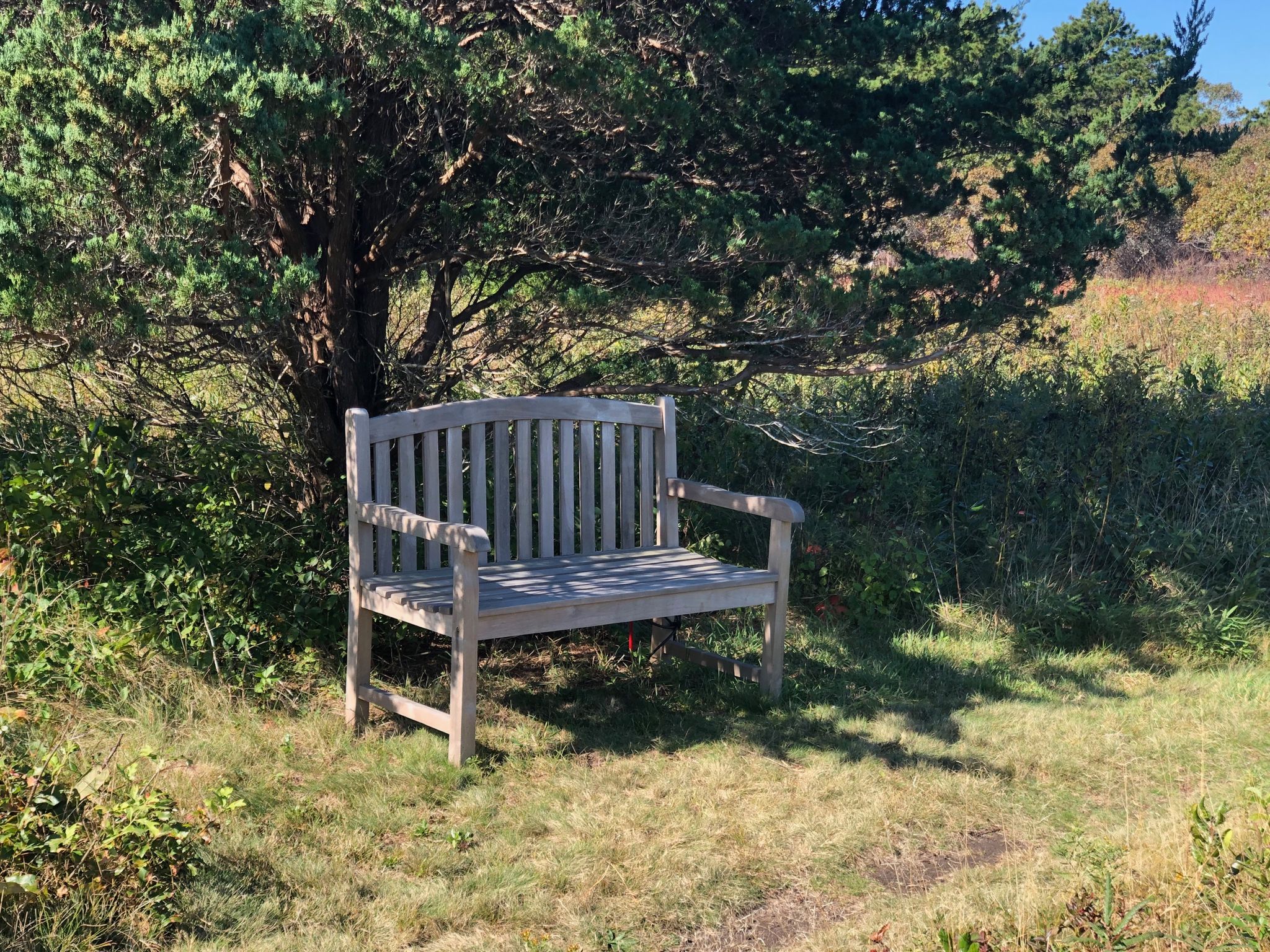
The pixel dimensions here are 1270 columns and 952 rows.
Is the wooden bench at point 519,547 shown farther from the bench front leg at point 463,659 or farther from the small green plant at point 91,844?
the small green plant at point 91,844

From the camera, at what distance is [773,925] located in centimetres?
311

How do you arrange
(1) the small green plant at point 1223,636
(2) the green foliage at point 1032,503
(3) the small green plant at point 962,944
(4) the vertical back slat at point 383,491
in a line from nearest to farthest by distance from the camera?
(3) the small green plant at point 962,944 < (4) the vertical back slat at point 383,491 < (1) the small green plant at point 1223,636 < (2) the green foliage at point 1032,503

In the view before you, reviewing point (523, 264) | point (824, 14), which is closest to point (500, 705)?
point (523, 264)

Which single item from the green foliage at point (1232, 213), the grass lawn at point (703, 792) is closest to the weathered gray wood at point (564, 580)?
the grass lawn at point (703, 792)

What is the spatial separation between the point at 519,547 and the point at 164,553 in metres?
1.40

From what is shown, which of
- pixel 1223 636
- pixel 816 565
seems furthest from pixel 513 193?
pixel 1223 636

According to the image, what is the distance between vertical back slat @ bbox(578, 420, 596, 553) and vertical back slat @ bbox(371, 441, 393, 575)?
33.3 inches

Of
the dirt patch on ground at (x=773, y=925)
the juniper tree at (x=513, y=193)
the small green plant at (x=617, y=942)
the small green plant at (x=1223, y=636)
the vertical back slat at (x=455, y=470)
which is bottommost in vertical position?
the dirt patch on ground at (x=773, y=925)

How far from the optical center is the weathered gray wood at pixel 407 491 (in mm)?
4371

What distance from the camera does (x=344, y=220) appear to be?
4.59m

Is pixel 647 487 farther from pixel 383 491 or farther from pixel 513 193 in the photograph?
pixel 513 193

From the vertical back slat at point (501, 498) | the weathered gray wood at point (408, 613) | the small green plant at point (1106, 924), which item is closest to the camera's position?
the small green plant at point (1106, 924)

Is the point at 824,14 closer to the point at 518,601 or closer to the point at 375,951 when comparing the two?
the point at 518,601

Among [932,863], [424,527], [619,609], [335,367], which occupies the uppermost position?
[335,367]
